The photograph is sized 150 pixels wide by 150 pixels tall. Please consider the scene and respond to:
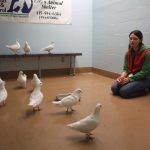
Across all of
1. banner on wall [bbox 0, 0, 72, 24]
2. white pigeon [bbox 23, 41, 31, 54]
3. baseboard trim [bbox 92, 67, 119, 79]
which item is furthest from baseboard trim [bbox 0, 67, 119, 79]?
banner on wall [bbox 0, 0, 72, 24]

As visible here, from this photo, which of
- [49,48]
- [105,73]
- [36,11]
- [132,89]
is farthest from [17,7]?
[132,89]

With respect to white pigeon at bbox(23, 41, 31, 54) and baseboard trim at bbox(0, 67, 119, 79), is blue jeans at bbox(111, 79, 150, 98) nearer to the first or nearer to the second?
baseboard trim at bbox(0, 67, 119, 79)

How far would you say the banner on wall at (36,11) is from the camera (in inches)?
167

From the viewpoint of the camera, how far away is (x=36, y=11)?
445cm

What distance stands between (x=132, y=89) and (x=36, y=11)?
2422 mm


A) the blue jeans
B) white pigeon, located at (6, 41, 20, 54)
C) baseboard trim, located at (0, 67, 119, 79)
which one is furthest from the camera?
baseboard trim, located at (0, 67, 119, 79)

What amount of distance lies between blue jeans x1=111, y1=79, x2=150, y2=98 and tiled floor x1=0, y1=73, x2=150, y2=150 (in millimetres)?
93

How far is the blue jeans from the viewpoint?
3002 mm

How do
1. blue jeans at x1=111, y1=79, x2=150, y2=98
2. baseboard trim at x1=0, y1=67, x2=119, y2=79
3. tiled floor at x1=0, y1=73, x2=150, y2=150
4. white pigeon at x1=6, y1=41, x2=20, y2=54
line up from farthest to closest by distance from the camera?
baseboard trim at x1=0, y1=67, x2=119, y2=79 → white pigeon at x1=6, y1=41, x2=20, y2=54 → blue jeans at x1=111, y1=79, x2=150, y2=98 → tiled floor at x1=0, y1=73, x2=150, y2=150

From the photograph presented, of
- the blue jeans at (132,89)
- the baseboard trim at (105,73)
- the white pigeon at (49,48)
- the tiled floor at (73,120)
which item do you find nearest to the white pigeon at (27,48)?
the white pigeon at (49,48)

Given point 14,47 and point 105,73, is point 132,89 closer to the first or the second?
point 105,73

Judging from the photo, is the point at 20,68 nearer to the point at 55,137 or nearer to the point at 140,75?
the point at 140,75

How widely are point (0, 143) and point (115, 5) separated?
3.13 metres

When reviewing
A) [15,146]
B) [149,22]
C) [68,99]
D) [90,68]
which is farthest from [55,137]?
[90,68]
